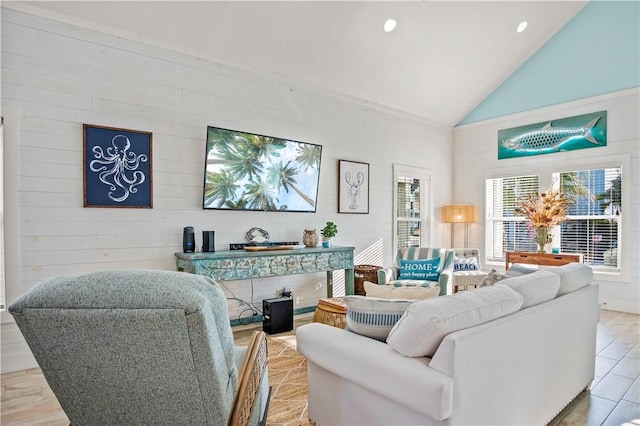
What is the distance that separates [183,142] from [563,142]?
531cm

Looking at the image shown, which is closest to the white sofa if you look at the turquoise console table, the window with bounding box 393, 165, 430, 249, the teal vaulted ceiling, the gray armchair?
the gray armchair

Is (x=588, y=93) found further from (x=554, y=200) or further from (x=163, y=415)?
(x=163, y=415)

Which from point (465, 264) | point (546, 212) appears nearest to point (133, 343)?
point (465, 264)

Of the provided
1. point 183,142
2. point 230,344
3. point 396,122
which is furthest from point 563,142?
point 230,344

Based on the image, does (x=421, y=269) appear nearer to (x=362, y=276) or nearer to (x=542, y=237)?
(x=362, y=276)

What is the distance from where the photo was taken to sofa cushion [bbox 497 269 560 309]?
6.93ft

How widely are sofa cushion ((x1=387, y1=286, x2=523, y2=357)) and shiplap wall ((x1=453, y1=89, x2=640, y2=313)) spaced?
15.1 feet

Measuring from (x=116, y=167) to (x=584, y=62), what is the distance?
6.16 meters

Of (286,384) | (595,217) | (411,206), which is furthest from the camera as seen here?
(411,206)

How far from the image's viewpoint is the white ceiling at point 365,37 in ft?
12.1

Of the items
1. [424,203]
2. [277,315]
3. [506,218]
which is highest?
[424,203]

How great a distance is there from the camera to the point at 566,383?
2.42 meters

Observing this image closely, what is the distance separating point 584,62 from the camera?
5.57 metres

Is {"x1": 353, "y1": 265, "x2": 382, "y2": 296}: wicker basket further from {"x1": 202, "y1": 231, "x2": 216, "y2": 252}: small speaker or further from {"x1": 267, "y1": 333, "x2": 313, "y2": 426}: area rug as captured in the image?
{"x1": 202, "y1": 231, "x2": 216, "y2": 252}: small speaker
